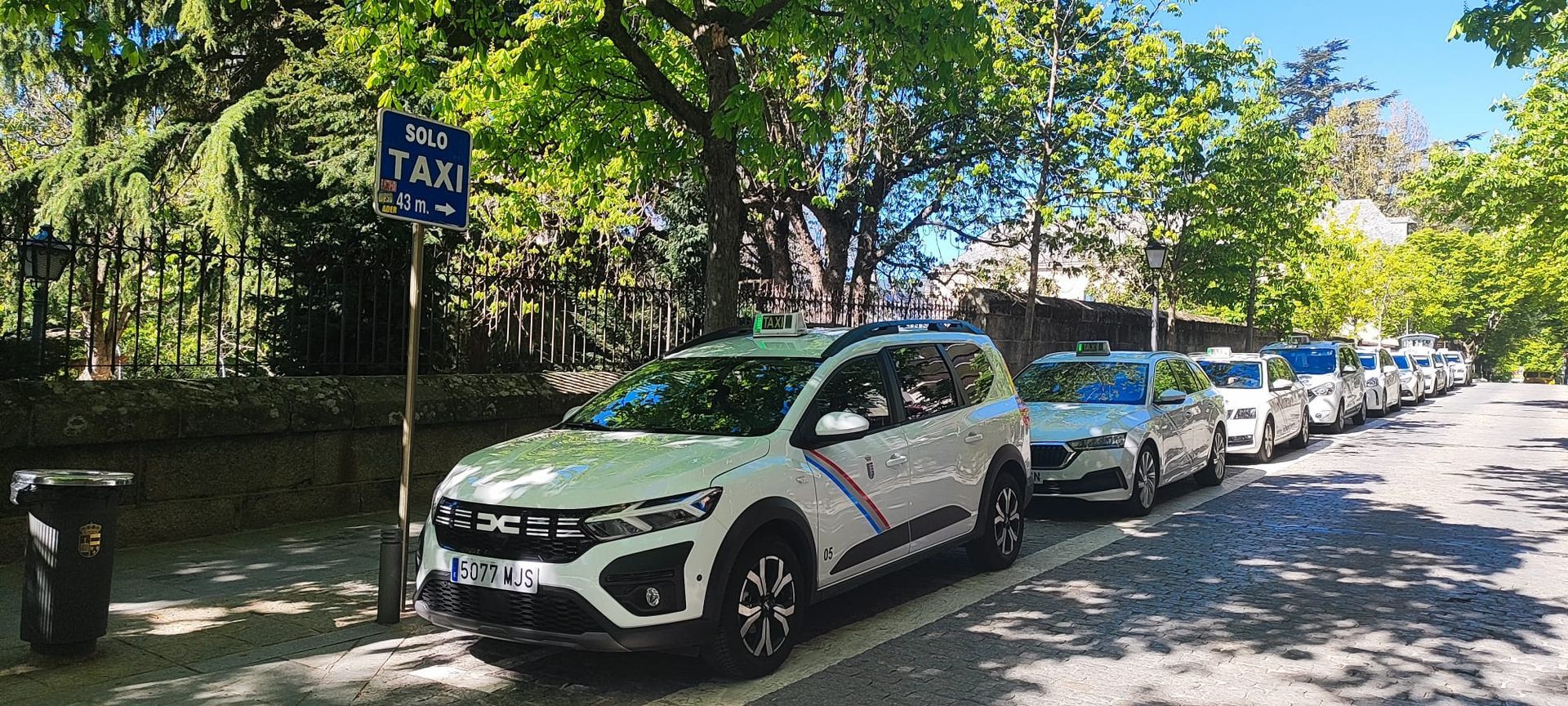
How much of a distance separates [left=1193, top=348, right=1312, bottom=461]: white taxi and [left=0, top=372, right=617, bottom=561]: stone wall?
994 centimetres

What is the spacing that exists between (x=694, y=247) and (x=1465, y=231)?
48353 mm

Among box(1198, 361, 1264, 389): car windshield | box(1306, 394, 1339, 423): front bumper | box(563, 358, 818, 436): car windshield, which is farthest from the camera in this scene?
box(1306, 394, 1339, 423): front bumper

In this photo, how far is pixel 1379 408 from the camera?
2450 centimetres

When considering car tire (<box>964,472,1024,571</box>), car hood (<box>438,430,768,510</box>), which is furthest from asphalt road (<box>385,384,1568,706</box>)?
car hood (<box>438,430,768,510</box>)

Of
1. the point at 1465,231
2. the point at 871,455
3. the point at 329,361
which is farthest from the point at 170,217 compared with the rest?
the point at 1465,231

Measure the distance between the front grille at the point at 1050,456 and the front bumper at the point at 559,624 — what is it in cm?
566

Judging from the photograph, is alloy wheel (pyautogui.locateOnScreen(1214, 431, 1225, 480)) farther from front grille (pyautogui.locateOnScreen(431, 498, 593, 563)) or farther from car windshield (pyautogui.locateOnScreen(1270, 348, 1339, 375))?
front grille (pyautogui.locateOnScreen(431, 498, 593, 563))

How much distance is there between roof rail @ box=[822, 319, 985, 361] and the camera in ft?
20.0

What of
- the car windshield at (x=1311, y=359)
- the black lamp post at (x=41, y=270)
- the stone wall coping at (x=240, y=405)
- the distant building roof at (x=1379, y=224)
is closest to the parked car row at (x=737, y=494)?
the stone wall coping at (x=240, y=405)

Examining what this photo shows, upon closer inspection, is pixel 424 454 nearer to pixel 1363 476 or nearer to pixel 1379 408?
pixel 1363 476

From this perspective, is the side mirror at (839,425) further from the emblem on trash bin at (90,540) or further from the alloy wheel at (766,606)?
the emblem on trash bin at (90,540)

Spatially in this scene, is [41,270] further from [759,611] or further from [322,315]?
[759,611]

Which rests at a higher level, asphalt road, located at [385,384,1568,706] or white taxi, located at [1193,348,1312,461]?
white taxi, located at [1193,348,1312,461]

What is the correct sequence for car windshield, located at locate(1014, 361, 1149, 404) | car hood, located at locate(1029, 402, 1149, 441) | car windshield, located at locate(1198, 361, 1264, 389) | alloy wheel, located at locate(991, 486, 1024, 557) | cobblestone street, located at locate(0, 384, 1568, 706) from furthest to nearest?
car windshield, located at locate(1198, 361, 1264, 389)
car windshield, located at locate(1014, 361, 1149, 404)
car hood, located at locate(1029, 402, 1149, 441)
alloy wheel, located at locate(991, 486, 1024, 557)
cobblestone street, located at locate(0, 384, 1568, 706)
